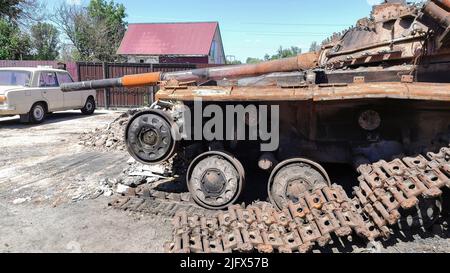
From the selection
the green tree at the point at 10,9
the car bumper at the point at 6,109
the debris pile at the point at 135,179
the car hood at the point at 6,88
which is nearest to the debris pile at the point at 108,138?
the debris pile at the point at 135,179

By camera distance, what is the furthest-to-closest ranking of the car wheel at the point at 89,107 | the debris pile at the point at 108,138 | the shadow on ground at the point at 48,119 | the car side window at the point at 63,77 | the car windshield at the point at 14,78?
the car wheel at the point at 89,107 → the car side window at the point at 63,77 → the car windshield at the point at 14,78 → the shadow on ground at the point at 48,119 → the debris pile at the point at 108,138

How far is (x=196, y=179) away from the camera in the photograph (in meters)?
5.04

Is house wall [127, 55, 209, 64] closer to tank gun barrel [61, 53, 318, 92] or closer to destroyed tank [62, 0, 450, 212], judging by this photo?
tank gun barrel [61, 53, 318, 92]

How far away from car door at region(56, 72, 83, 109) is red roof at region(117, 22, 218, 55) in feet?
62.0

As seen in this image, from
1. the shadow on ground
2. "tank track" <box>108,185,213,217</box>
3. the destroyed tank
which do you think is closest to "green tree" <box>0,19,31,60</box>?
the shadow on ground

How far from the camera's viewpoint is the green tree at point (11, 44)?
26484mm

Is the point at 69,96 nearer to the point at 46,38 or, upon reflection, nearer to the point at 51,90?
the point at 51,90

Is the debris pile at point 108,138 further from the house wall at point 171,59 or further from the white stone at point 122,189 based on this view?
the house wall at point 171,59

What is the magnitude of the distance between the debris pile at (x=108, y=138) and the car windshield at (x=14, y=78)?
12.3 ft

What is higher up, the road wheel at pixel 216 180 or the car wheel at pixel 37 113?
the car wheel at pixel 37 113

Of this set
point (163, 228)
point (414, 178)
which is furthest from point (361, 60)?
point (163, 228)

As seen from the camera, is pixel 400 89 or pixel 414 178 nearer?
pixel 414 178
